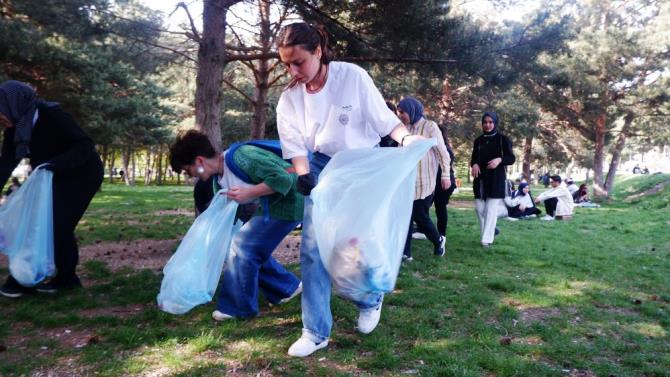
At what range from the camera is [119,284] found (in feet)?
15.2

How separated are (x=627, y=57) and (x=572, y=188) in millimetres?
6453

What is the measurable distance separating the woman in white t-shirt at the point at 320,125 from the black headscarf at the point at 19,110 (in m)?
2.06

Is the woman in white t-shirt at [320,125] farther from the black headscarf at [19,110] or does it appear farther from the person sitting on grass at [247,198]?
the black headscarf at [19,110]

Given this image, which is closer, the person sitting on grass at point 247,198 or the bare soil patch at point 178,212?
the person sitting on grass at point 247,198

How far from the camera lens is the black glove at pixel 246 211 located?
10.6ft

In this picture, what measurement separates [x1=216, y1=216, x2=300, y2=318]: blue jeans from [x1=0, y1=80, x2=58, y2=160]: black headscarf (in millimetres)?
1776

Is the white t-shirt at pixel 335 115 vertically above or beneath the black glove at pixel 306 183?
above

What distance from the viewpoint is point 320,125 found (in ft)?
9.41

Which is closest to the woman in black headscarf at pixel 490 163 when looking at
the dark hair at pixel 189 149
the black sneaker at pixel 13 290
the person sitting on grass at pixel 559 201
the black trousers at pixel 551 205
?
the dark hair at pixel 189 149

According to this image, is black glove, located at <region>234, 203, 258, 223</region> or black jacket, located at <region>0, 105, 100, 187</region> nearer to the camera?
black glove, located at <region>234, 203, 258, 223</region>

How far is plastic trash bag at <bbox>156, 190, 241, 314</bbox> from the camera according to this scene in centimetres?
303

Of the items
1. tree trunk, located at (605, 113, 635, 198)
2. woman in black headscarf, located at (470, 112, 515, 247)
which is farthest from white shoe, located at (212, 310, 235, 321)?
tree trunk, located at (605, 113, 635, 198)

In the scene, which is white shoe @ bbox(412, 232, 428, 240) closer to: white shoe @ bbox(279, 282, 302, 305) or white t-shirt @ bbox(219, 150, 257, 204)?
white shoe @ bbox(279, 282, 302, 305)

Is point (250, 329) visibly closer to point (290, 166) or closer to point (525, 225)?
point (290, 166)
